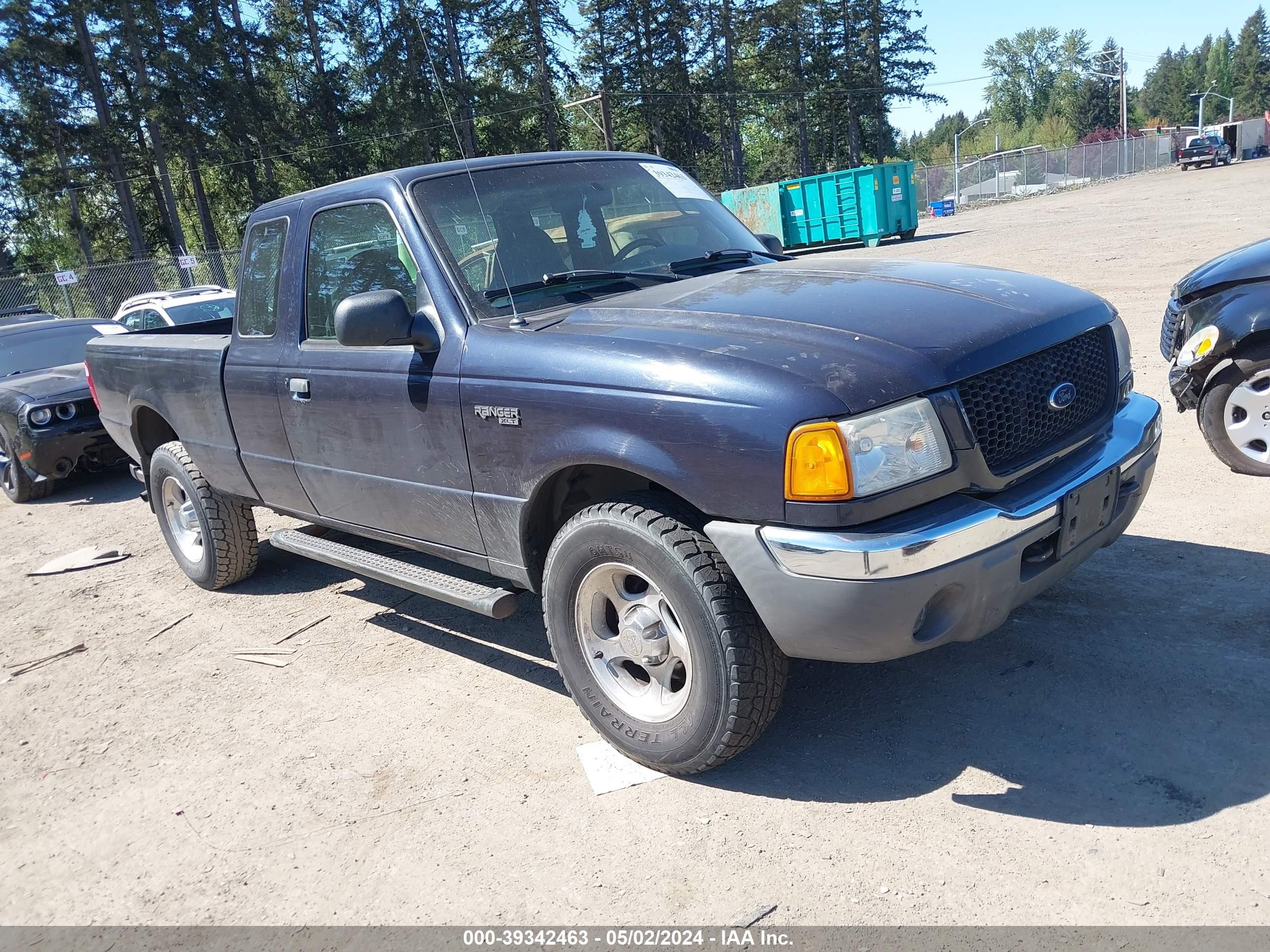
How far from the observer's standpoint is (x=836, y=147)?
6538 centimetres

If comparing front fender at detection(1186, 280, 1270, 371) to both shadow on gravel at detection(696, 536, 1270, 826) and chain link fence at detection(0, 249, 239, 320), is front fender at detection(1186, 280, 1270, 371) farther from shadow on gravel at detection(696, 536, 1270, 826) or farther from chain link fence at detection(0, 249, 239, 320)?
chain link fence at detection(0, 249, 239, 320)

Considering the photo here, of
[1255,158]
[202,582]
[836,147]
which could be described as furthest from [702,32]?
[202,582]

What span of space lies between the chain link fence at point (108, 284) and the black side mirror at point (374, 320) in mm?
28175

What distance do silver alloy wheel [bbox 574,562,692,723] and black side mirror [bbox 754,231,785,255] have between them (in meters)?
2.01

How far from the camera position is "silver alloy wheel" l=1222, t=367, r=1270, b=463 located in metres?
5.12

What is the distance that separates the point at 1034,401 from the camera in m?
3.00

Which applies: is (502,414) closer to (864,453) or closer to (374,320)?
(374,320)

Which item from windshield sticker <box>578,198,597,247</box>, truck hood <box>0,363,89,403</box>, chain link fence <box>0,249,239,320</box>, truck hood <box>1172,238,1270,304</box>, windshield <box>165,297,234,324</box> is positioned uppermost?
chain link fence <box>0,249,239,320</box>

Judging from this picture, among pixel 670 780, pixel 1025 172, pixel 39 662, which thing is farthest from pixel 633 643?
pixel 1025 172

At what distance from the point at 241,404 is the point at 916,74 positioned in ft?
224

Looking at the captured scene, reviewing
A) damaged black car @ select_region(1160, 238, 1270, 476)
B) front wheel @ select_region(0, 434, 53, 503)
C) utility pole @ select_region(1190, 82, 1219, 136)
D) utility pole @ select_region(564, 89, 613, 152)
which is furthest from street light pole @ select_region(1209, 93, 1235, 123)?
front wheel @ select_region(0, 434, 53, 503)

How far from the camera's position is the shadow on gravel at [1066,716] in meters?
2.93

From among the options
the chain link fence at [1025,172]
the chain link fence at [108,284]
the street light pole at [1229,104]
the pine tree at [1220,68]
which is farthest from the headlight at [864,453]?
the pine tree at [1220,68]

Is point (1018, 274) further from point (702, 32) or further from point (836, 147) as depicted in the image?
point (836, 147)
